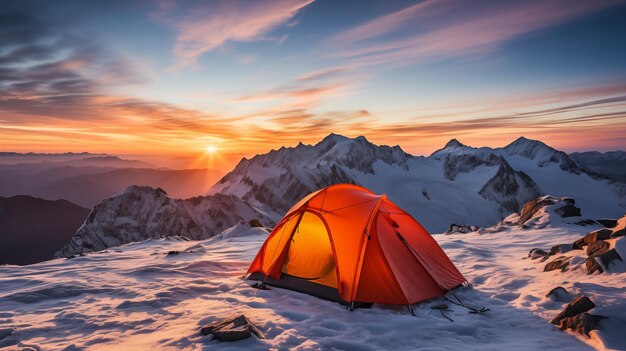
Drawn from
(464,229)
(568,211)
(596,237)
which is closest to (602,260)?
(596,237)

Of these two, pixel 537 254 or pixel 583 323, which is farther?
pixel 537 254

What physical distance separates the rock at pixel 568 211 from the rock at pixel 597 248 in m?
11.5

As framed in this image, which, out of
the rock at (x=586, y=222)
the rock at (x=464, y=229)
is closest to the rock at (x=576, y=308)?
the rock at (x=586, y=222)

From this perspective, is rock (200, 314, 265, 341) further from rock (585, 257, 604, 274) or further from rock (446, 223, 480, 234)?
rock (446, 223, 480, 234)

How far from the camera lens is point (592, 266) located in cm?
912

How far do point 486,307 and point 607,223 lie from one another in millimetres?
14138

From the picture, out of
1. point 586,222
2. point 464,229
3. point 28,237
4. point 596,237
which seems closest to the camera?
point 596,237

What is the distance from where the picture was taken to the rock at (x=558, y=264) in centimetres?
1009

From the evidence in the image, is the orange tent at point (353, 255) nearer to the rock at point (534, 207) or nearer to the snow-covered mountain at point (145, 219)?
the rock at point (534, 207)

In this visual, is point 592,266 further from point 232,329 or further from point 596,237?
point 232,329

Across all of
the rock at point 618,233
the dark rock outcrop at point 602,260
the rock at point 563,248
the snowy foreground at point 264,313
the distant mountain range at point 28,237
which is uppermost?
the rock at point 618,233

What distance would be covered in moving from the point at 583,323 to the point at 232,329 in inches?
263

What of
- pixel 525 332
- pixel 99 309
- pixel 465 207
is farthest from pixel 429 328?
pixel 465 207

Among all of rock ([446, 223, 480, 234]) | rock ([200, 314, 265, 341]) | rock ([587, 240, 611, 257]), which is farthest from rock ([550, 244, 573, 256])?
rock ([446, 223, 480, 234])
